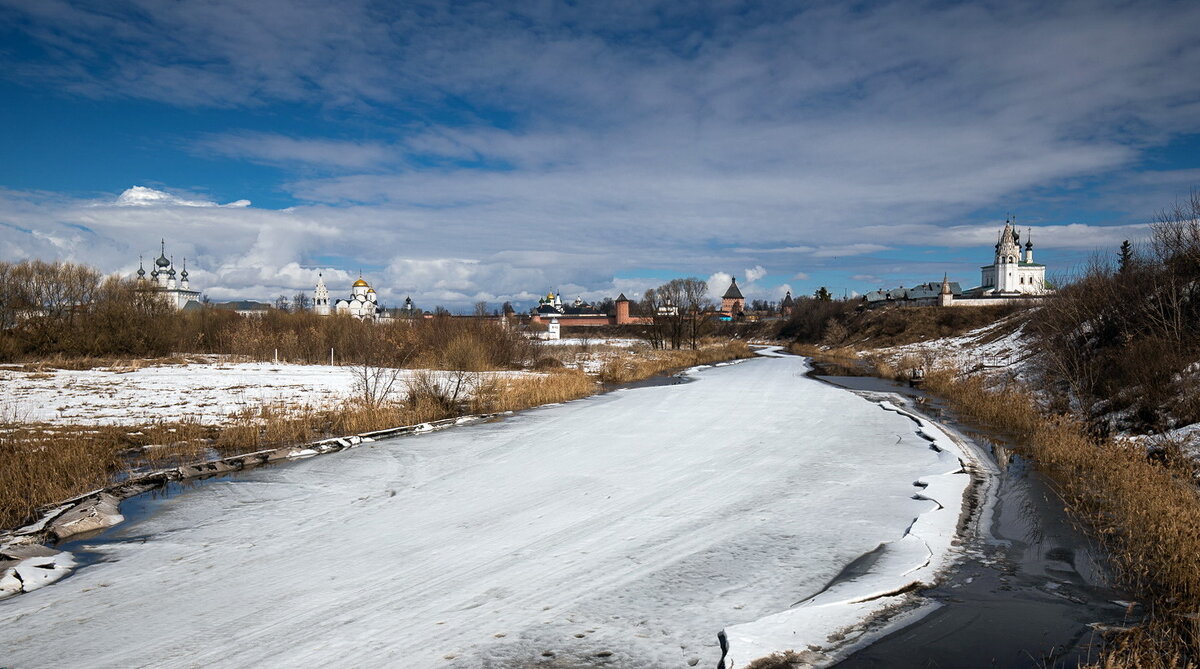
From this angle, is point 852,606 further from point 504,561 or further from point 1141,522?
point 1141,522

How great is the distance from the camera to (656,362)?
32.1m

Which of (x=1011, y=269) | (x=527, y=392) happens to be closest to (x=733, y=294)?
(x=1011, y=269)

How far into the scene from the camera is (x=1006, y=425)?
13.7 m

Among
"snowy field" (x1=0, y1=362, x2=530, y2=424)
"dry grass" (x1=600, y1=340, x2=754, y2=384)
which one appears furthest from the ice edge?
"dry grass" (x1=600, y1=340, x2=754, y2=384)

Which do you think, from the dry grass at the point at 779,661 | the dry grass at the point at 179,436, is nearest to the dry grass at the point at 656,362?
the dry grass at the point at 179,436

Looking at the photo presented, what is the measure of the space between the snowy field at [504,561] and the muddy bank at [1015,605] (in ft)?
1.15

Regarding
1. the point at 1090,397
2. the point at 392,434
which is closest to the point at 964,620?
the point at 392,434

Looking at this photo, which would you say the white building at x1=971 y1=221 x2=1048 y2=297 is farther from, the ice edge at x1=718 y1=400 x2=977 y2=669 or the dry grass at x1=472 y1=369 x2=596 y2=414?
the ice edge at x1=718 y1=400 x2=977 y2=669

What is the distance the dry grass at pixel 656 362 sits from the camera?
86.6 ft

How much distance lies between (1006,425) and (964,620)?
1066 centimetres

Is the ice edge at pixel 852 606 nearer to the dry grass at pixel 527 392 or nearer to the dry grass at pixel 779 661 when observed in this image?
the dry grass at pixel 779 661

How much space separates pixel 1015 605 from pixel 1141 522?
212cm

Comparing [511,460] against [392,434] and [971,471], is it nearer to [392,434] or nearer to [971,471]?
[392,434]

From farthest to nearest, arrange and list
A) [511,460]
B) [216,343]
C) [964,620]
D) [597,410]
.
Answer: [216,343] < [597,410] < [511,460] < [964,620]
